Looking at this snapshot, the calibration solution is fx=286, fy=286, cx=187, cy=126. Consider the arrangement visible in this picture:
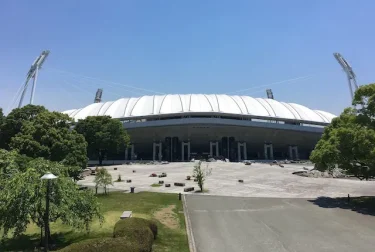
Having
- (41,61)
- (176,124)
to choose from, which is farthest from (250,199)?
(41,61)

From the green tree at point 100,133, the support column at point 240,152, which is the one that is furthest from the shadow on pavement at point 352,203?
the support column at point 240,152

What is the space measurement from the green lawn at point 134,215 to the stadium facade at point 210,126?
62166 mm

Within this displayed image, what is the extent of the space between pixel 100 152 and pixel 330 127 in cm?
5806

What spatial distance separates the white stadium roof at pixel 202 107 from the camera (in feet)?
300

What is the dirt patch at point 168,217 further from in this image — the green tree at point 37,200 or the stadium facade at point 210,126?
the stadium facade at point 210,126

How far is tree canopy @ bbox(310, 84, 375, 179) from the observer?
22609 mm

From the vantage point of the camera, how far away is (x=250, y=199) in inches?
1096

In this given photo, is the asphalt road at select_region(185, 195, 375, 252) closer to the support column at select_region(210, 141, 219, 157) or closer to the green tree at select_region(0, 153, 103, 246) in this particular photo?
the green tree at select_region(0, 153, 103, 246)

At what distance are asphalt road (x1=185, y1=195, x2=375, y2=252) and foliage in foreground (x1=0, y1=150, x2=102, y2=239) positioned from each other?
255 inches

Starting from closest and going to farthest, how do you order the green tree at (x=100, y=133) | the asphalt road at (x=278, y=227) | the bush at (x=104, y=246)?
the bush at (x=104, y=246), the asphalt road at (x=278, y=227), the green tree at (x=100, y=133)

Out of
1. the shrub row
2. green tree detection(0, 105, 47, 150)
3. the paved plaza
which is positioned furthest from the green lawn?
green tree detection(0, 105, 47, 150)

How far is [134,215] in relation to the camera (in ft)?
63.7

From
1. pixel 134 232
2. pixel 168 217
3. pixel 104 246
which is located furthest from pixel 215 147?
pixel 104 246

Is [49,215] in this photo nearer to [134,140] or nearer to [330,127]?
[330,127]
